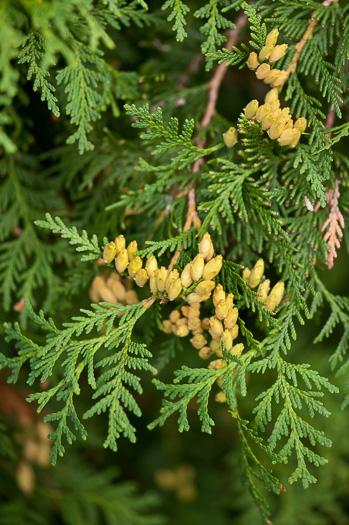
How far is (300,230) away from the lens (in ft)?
3.38

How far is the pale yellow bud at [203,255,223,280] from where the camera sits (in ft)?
2.97

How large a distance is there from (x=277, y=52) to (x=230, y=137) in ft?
0.64

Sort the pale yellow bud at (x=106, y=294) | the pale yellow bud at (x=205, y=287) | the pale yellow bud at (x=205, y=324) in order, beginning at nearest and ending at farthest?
the pale yellow bud at (x=205, y=287)
the pale yellow bud at (x=205, y=324)
the pale yellow bud at (x=106, y=294)

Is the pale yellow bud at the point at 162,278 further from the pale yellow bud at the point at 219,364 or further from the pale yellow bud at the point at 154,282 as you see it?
the pale yellow bud at the point at 219,364

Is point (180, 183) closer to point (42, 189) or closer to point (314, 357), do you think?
point (42, 189)

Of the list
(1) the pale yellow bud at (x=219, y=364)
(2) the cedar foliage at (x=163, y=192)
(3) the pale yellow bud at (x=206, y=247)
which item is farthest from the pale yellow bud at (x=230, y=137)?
(1) the pale yellow bud at (x=219, y=364)

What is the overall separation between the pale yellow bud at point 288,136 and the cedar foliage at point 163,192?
0.03 m

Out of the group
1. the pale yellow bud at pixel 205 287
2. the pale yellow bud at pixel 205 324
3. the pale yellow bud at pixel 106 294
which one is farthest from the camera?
the pale yellow bud at pixel 106 294

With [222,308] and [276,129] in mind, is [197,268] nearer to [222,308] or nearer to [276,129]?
[222,308]

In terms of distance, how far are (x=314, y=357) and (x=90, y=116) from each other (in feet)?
4.06

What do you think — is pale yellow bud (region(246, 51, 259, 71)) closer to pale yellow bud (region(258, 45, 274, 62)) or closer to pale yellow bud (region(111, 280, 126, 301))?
pale yellow bud (region(258, 45, 274, 62))

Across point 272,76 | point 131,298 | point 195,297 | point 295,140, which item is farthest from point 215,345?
point 272,76

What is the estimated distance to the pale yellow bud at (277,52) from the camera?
94 cm

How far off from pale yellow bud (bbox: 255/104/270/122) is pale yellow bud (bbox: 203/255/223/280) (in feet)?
0.95
